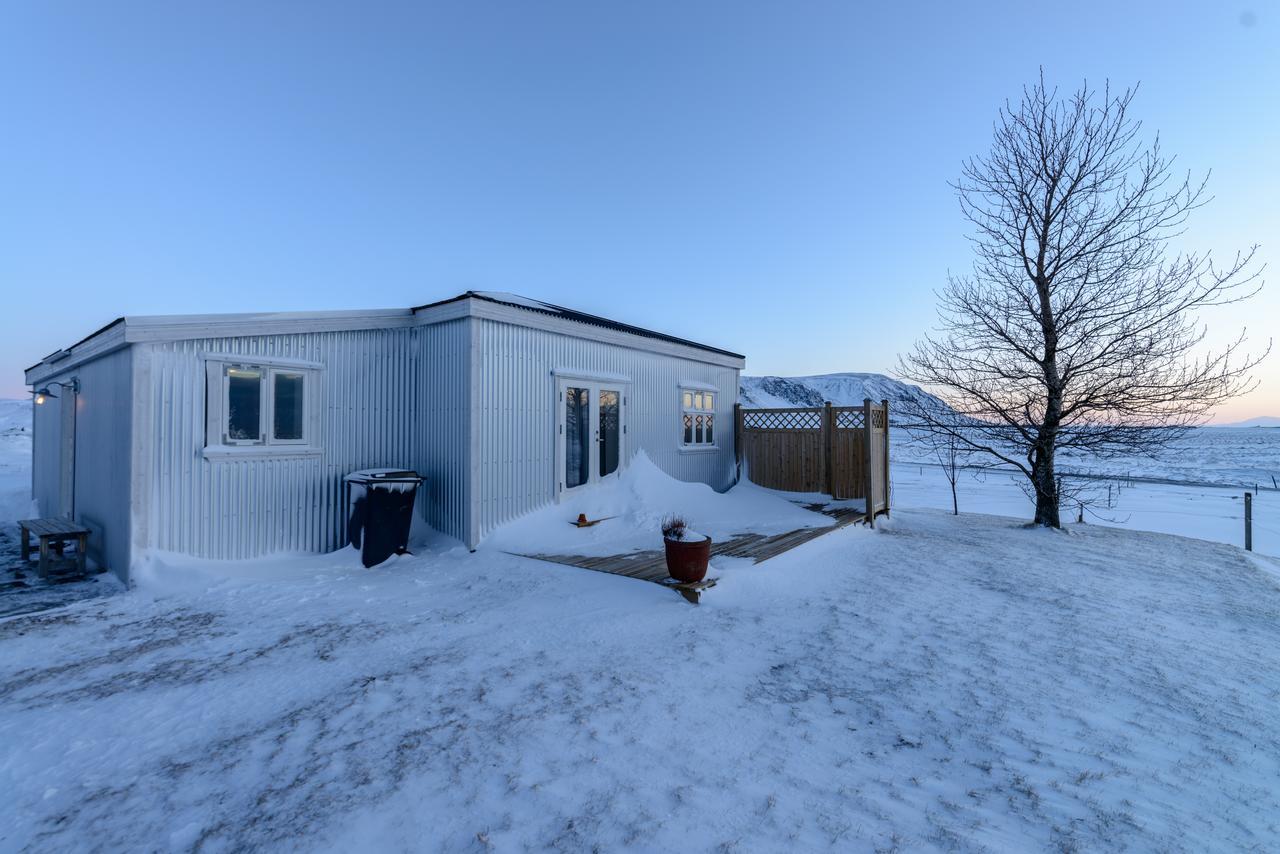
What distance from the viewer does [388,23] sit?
9.96 meters

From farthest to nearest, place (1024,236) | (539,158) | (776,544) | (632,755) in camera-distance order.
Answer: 1. (539,158)
2. (1024,236)
3. (776,544)
4. (632,755)

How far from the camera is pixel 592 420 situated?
8.56m

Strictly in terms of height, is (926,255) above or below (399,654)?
above

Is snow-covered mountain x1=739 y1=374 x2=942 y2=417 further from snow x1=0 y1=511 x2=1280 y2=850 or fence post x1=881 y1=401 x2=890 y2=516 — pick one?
snow x1=0 y1=511 x2=1280 y2=850

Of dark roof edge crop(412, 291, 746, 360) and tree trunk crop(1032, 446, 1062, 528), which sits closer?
dark roof edge crop(412, 291, 746, 360)

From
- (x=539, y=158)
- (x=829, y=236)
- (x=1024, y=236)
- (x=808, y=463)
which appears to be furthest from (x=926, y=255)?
(x=539, y=158)

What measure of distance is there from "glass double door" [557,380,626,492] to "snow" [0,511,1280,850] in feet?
8.81

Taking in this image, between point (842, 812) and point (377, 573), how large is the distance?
18.0 feet

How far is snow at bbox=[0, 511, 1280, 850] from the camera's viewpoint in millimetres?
2203

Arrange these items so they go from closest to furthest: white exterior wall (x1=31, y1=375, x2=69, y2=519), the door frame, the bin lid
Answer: the bin lid
the door frame
white exterior wall (x1=31, y1=375, x2=69, y2=519)

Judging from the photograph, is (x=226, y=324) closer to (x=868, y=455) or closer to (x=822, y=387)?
(x=868, y=455)

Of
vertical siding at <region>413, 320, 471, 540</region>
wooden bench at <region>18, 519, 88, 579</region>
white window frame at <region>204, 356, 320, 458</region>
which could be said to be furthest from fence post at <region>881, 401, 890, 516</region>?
wooden bench at <region>18, 519, 88, 579</region>

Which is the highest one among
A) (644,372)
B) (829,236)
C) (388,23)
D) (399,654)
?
(388,23)

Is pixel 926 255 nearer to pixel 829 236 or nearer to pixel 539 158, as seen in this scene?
pixel 829 236
